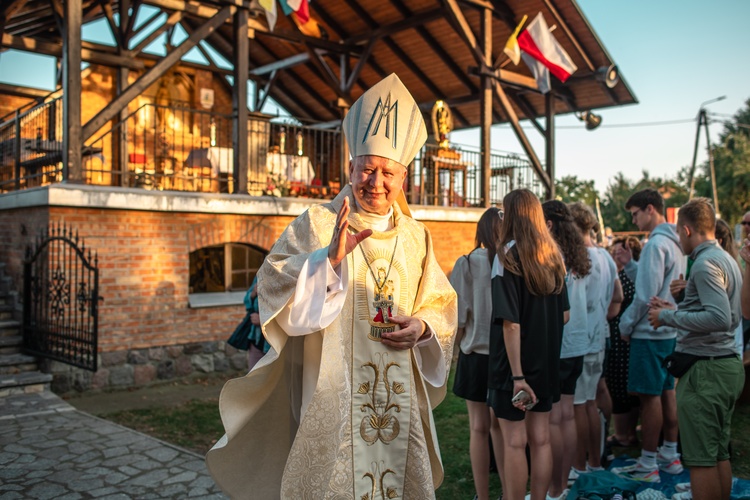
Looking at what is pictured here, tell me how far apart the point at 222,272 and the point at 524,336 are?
6292 mm

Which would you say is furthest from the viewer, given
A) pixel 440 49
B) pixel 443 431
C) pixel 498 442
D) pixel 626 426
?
pixel 440 49

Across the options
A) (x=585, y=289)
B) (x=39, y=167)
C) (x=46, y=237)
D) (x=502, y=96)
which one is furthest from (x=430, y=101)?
(x=585, y=289)

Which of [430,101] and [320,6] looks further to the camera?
[430,101]

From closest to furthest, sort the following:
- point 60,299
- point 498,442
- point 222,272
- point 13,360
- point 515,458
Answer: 1. point 515,458
2. point 498,442
3. point 60,299
4. point 13,360
5. point 222,272

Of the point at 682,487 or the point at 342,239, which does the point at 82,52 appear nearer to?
the point at 342,239

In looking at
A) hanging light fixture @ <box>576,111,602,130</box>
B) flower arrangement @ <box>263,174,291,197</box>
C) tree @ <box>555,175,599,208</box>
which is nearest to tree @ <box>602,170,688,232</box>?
tree @ <box>555,175,599,208</box>

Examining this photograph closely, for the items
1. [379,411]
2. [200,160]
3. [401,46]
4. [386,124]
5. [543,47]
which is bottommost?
[379,411]

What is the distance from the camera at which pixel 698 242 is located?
12.7 feet

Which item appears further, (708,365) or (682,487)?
(682,487)

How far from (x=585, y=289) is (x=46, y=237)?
229 inches

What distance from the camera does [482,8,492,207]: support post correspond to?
1165 cm

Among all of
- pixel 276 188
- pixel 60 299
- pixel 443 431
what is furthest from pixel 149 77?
pixel 443 431

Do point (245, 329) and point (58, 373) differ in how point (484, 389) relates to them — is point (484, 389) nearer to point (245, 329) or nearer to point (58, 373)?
point (245, 329)

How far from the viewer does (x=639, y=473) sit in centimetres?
489
